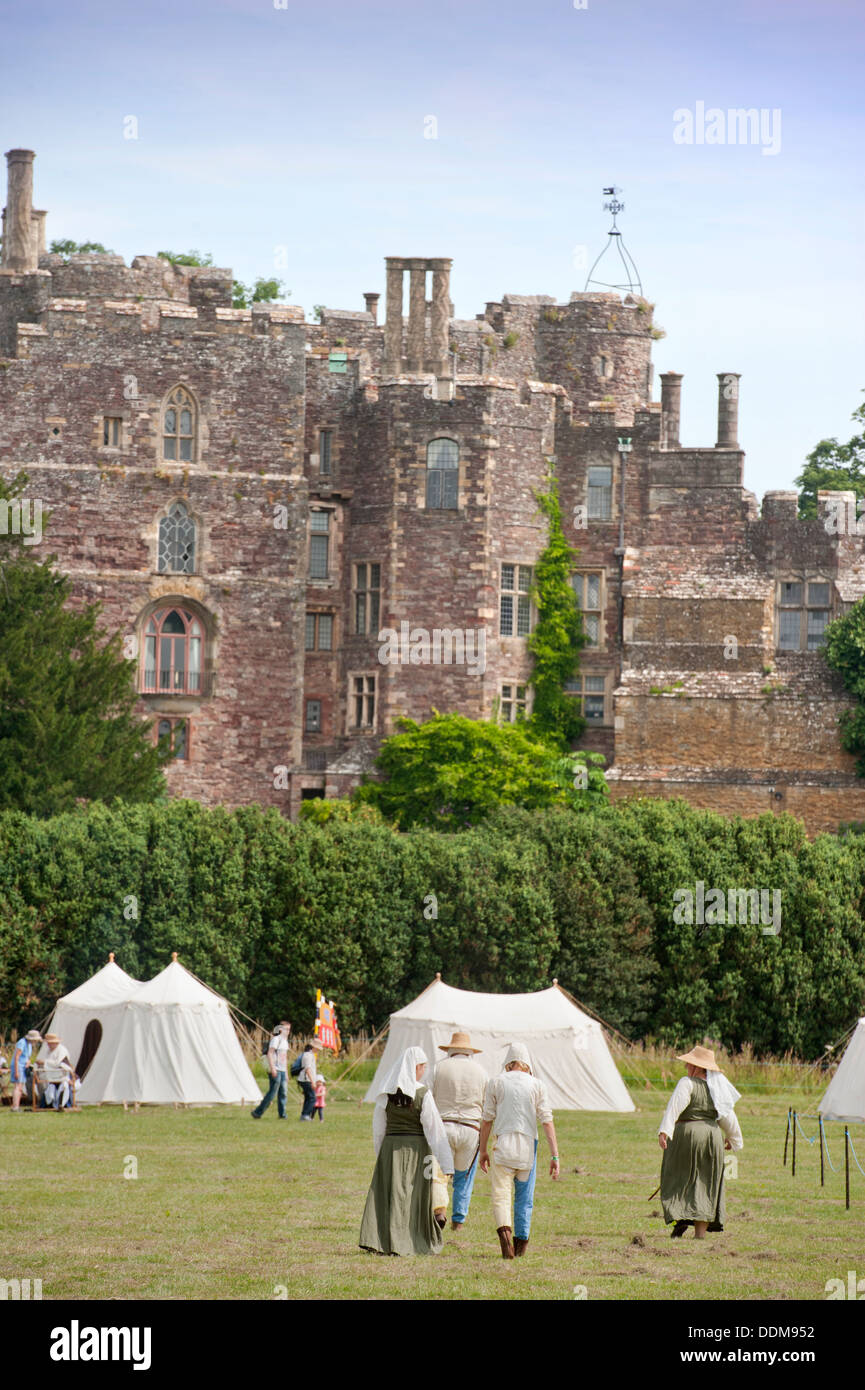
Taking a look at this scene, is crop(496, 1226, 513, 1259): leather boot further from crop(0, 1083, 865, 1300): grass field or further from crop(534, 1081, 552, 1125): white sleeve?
crop(534, 1081, 552, 1125): white sleeve

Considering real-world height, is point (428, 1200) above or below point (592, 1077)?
above

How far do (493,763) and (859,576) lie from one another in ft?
38.2

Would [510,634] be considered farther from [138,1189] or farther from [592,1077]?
[138,1189]

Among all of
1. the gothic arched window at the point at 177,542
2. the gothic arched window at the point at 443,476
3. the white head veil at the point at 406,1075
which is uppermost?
the gothic arched window at the point at 443,476

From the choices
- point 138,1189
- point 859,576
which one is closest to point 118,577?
point 859,576

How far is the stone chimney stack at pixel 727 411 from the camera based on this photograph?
63344mm

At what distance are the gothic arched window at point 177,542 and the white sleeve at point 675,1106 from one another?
40.0 meters

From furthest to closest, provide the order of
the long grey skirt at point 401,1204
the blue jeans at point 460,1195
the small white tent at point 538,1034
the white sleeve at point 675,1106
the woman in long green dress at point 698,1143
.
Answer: the small white tent at point 538,1034 < the blue jeans at point 460,1195 < the woman in long green dress at point 698,1143 < the white sleeve at point 675,1106 < the long grey skirt at point 401,1204

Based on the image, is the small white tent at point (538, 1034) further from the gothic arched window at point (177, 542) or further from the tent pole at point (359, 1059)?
the gothic arched window at point (177, 542)

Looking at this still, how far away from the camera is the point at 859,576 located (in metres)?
62.3

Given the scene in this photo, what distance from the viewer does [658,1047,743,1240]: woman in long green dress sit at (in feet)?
75.4

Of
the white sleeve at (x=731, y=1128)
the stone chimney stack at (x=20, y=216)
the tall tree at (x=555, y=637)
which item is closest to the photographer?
the white sleeve at (x=731, y=1128)

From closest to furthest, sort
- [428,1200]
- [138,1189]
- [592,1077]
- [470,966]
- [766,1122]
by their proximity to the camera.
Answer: [428,1200], [138,1189], [766,1122], [592,1077], [470,966]

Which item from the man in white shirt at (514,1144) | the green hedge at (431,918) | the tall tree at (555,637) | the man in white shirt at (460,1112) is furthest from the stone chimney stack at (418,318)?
the man in white shirt at (514,1144)
